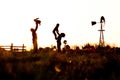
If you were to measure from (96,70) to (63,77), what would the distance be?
2.99 m

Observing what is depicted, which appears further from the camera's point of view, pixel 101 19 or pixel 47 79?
pixel 101 19

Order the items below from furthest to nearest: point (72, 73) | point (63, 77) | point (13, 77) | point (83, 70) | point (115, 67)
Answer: point (115, 67) < point (83, 70) < point (72, 73) < point (63, 77) < point (13, 77)

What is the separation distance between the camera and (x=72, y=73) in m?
10.8

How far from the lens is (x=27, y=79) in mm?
9141

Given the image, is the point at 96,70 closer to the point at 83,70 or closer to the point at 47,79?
the point at 83,70

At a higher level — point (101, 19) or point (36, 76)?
point (101, 19)

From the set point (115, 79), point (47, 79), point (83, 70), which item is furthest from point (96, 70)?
point (47, 79)

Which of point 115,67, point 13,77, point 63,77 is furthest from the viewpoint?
point 115,67

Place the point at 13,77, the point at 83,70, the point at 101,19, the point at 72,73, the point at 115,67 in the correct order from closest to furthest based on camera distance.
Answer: the point at 13,77
the point at 72,73
the point at 83,70
the point at 115,67
the point at 101,19

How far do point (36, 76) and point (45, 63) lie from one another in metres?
1.72

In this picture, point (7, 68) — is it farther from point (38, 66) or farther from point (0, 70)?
point (38, 66)

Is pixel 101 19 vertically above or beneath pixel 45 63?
above

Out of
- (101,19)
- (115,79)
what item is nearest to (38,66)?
(115,79)

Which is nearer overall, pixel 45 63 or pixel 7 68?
pixel 7 68
